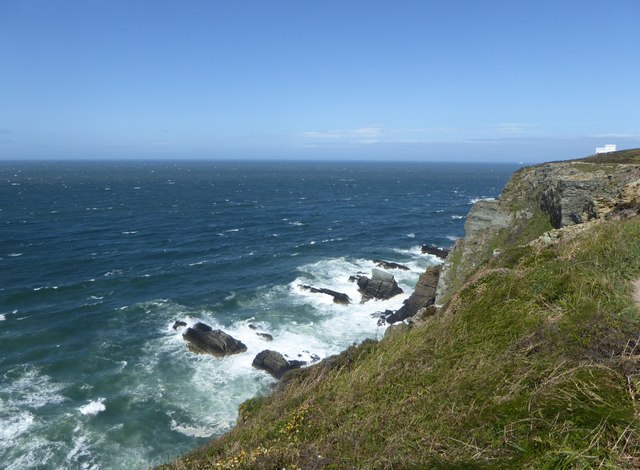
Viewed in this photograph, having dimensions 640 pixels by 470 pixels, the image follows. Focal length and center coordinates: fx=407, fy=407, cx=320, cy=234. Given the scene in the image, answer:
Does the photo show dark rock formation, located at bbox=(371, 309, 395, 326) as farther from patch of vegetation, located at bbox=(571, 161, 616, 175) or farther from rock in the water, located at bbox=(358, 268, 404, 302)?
patch of vegetation, located at bbox=(571, 161, 616, 175)

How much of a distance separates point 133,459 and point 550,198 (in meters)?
29.3

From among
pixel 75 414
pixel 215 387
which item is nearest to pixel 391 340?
pixel 215 387

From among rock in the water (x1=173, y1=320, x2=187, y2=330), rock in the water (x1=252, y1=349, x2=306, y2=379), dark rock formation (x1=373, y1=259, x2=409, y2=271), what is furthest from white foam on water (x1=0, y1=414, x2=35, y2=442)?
dark rock formation (x1=373, y1=259, x2=409, y2=271)

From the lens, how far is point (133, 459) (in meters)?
19.4

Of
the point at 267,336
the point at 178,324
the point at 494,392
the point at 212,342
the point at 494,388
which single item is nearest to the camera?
the point at 494,392

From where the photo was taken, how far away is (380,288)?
39.7 metres

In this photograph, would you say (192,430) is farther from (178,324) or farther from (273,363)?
(178,324)

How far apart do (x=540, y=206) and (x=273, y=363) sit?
22449 mm

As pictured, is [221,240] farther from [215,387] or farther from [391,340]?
[391,340]

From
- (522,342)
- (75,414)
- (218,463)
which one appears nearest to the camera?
(218,463)

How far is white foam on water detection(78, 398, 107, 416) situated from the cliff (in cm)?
1670

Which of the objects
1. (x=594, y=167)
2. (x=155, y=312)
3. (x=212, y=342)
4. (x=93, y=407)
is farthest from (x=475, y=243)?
(x=93, y=407)

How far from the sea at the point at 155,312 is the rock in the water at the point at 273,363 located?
2.10 feet

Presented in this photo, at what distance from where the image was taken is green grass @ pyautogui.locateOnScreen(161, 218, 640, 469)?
470 centimetres
